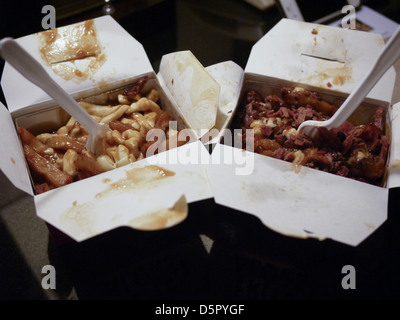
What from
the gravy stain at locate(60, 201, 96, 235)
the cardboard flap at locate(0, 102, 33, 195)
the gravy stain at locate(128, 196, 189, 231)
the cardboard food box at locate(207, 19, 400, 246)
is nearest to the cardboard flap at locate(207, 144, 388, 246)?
the cardboard food box at locate(207, 19, 400, 246)

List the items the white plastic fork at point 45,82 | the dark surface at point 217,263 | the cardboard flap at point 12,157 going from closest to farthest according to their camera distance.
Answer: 1. the white plastic fork at point 45,82
2. the cardboard flap at point 12,157
3. the dark surface at point 217,263

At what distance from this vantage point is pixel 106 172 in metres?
0.95

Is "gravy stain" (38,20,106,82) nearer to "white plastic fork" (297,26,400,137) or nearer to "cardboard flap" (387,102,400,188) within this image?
"white plastic fork" (297,26,400,137)

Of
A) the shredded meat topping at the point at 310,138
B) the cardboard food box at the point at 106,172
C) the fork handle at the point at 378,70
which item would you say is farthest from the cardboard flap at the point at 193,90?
the fork handle at the point at 378,70

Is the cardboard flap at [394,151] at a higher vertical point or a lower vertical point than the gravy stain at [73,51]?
lower

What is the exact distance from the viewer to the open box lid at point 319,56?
1.18 m

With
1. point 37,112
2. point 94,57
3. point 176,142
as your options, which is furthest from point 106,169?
point 94,57

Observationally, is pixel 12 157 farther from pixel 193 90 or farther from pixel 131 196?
pixel 193 90

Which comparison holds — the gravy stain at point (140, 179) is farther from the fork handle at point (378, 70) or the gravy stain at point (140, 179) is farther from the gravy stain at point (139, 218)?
the fork handle at point (378, 70)

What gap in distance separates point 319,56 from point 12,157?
103 cm

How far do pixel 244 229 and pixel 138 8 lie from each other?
1412 mm

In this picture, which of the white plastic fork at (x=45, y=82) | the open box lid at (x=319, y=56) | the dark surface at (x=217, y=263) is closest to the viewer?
the white plastic fork at (x=45, y=82)

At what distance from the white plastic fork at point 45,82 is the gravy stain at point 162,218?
0.34 m

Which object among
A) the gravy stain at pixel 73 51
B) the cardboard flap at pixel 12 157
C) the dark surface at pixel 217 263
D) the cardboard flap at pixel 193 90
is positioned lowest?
the dark surface at pixel 217 263
